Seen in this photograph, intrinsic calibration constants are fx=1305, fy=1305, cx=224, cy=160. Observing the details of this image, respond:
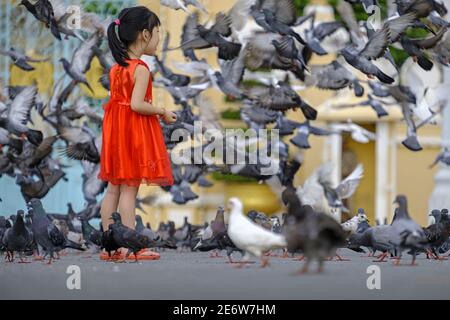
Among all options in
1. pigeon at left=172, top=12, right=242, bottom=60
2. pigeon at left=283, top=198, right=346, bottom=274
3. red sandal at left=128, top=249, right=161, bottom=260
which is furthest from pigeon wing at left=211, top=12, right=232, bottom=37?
pigeon at left=283, top=198, right=346, bottom=274

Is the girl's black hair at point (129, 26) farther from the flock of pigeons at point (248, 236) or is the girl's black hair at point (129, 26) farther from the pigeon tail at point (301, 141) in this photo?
the pigeon tail at point (301, 141)

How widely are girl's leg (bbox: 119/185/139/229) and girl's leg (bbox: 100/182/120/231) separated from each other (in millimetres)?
109

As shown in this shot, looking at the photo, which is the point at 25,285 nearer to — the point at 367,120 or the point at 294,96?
the point at 294,96

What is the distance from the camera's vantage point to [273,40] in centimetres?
967

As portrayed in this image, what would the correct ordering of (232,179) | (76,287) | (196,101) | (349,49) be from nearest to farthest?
(76,287), (349,49), (196,101), (232,179)

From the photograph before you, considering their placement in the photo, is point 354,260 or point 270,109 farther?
point 270,109

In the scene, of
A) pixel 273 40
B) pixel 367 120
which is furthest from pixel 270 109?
pixel 367 120

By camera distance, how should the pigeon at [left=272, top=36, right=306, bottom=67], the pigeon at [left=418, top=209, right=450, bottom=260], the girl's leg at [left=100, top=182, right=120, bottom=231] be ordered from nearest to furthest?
the girl's leg at [left=100, top=182, right=120, bottom=231], the pigeon at [left=418, top=209, right=450, bottom=260], the pigeon at [left=272, top=36, right=306, bottom=67]

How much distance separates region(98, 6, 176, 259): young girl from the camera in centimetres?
696

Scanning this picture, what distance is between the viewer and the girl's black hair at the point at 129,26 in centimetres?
693

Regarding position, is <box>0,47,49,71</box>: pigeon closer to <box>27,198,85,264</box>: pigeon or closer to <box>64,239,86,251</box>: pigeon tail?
<box>64,239,86,251</box>: pigeon tail

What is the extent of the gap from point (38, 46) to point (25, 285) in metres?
6.67

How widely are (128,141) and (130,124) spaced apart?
9 cm

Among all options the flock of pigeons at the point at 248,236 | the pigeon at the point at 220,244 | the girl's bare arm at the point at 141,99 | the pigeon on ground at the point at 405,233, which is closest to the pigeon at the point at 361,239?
the flock of pigeons at the point at 248,236
